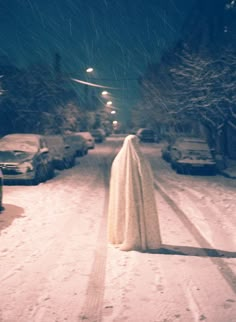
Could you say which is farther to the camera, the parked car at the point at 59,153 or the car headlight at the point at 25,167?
the parked car at the point at 59,153

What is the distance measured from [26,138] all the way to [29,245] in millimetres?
9352

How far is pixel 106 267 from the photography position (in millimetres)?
5676

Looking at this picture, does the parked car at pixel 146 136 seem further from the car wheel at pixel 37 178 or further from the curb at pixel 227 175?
the car wheel at pixel 37 178

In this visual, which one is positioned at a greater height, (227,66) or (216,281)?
(227,66)

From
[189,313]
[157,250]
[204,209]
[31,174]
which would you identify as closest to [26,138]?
[31,174]

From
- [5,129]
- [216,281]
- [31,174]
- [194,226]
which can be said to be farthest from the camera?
[5,129]

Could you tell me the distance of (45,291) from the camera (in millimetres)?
4809

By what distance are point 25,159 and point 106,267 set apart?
8953 mm

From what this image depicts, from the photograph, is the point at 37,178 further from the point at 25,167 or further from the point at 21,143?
the point at 21,143

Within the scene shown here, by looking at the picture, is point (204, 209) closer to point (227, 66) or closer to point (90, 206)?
point (90, 206)

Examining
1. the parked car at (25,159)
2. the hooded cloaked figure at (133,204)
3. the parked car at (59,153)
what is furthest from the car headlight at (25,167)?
the hooded cloaked figure at (133,204)

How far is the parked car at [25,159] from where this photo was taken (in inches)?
539

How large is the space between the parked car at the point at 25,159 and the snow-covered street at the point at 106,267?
306 cm

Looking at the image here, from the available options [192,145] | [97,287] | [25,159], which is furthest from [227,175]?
[97,287]
